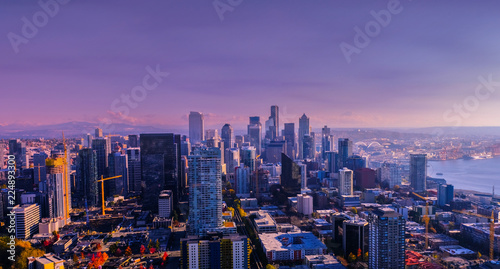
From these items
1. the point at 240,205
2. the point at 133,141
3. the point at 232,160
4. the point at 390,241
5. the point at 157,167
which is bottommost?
the point at 240,205

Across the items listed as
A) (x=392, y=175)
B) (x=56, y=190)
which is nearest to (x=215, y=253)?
(x=56, y=190)

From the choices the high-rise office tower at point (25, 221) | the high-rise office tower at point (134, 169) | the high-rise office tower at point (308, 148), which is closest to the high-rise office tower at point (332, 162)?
the high-rise office tower at point (308, 148)

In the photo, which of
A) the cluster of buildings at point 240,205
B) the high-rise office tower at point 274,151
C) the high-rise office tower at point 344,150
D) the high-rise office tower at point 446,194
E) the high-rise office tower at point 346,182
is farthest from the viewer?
the high-rise office tower at point 274,151

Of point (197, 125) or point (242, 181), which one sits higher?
point (197, 125)

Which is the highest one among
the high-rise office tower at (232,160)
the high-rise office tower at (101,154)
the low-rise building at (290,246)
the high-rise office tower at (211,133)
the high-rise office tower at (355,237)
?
the high-rise office tower at (211,133)

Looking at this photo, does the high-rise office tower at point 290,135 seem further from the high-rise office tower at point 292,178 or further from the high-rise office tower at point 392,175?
the high-rise office tower at point 292,178

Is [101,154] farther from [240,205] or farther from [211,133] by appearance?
[211,133]

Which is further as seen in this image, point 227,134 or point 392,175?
point 227,134

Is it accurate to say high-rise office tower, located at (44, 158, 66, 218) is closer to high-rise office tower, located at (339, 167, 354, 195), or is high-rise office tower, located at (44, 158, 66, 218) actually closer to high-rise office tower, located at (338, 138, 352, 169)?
high-rise office tower, located at (339, 167, 354, 195)
